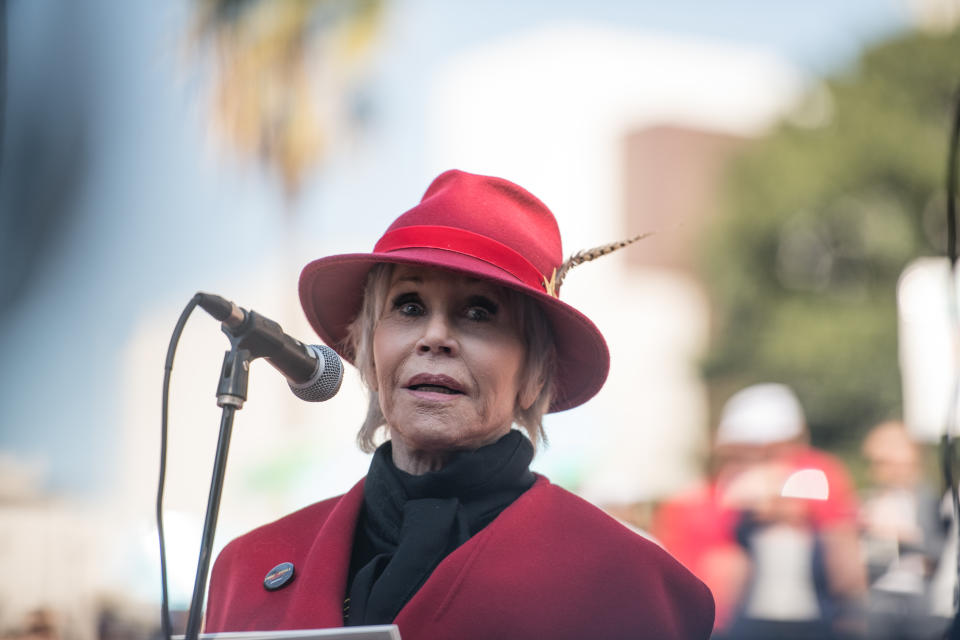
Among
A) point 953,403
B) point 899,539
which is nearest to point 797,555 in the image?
point 899,539

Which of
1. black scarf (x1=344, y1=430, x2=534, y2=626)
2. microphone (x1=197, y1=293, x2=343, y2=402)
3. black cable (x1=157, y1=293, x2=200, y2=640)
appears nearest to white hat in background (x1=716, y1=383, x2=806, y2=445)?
black scarf (x1=344, y1=430, x2=534, y2=626)

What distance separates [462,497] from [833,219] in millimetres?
23895

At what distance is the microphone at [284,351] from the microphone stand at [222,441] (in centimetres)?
2

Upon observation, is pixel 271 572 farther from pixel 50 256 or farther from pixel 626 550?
pixel 50 256

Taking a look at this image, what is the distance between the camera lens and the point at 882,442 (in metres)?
5.99

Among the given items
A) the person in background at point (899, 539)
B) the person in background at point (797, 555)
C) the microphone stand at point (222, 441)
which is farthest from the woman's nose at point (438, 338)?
the person in background at point (797, 555)

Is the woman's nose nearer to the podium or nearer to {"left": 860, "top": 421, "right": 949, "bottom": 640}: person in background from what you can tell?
the podium

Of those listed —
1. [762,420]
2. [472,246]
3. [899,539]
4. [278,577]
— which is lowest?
[899,539]

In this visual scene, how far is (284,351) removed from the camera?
76.3 inches

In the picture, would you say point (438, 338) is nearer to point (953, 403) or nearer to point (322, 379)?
point (322, 379)

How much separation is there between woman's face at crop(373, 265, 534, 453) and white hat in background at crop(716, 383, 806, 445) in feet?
12.1

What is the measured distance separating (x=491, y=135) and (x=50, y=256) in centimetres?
1302

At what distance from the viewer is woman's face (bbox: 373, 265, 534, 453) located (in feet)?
7.04

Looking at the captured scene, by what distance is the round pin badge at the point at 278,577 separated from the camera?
2184 mm
